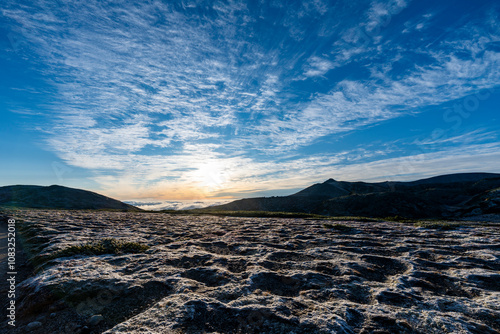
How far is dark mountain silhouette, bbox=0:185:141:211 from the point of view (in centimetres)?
5571

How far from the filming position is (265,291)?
4.56m

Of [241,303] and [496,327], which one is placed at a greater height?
[241,303]

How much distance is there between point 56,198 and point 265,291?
77111 mm

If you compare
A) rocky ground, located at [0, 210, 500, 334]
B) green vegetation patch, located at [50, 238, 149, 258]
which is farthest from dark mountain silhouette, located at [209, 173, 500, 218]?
green vegetation patch, located at [50, 238, 149, 258]

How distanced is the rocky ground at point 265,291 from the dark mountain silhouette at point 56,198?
5431 centimetres

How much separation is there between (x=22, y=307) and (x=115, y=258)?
2.47 meters

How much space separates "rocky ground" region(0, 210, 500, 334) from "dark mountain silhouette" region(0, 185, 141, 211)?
54308 mm

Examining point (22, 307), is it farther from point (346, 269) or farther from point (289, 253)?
point (346, 269)

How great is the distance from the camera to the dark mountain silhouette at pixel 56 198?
183ft

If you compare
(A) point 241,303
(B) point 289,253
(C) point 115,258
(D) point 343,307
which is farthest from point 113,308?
(B) point 289,253

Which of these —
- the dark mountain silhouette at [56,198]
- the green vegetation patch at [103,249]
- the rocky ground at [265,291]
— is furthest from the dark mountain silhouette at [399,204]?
the green vegetation patch at [103,249]

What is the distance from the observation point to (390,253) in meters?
7.21

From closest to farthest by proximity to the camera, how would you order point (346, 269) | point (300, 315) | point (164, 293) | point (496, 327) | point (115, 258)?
point (496, 327) < point (300, 315) < point (164, 293) < point (346, 269) < point (115, 258)

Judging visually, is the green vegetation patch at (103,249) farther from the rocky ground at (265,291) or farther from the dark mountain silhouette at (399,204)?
the dark mountain silhouette at (399,204)
